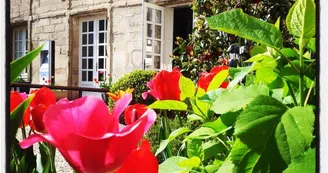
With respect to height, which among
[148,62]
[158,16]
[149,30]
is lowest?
[148,62]

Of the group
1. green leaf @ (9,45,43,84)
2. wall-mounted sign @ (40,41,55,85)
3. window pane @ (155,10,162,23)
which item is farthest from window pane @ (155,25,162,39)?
green leaf @ (9,45,43,84)

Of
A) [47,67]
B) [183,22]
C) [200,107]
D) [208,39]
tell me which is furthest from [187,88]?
[183,22]

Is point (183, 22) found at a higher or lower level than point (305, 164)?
higher

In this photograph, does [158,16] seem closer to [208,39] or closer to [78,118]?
[208,39]

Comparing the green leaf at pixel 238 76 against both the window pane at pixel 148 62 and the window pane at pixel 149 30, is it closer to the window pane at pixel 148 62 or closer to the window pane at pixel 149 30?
the window pane at pixel 148 62

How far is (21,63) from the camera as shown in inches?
6.2

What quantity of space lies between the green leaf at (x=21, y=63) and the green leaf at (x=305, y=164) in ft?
0.34

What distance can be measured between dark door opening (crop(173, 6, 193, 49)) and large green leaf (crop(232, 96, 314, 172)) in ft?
6.10

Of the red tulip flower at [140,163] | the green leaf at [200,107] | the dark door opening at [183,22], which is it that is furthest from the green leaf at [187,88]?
the dark door opening at [183,22]

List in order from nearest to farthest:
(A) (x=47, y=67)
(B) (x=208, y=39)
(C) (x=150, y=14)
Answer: (A) (x=47, y=67) < (B) (x=208, y=39) < (C) (x=150, y=14)

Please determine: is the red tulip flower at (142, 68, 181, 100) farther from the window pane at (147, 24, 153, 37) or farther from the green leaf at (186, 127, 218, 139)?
the window pane at (147, 24, 153, 37)

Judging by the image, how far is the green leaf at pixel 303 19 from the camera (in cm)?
17

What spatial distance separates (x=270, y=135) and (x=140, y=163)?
0.06m

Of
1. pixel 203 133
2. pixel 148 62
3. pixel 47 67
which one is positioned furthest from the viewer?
pixel 148 62
